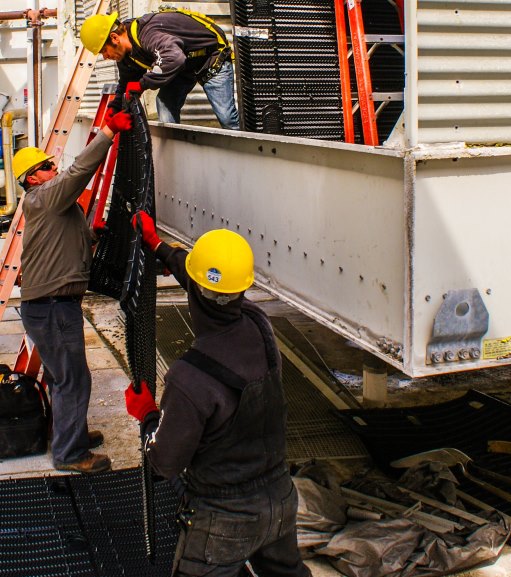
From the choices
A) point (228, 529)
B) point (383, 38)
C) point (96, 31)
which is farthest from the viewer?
point (383, 38)

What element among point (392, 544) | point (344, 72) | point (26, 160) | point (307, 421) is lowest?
point (307, 421)

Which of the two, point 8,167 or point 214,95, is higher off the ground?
point 214,95

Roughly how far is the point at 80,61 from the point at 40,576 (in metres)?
3.18

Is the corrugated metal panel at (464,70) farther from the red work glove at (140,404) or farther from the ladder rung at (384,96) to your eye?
the ladder rung at (384,96)

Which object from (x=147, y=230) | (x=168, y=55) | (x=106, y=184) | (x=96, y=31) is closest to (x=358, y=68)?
(x=168, y=55)

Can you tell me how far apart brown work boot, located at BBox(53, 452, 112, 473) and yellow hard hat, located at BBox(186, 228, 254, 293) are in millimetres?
2597

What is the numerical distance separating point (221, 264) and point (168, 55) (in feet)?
9.44

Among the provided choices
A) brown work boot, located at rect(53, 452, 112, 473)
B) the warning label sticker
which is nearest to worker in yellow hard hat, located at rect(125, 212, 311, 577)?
the warning label sticker

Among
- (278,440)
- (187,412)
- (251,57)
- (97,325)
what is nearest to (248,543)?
(278,440)

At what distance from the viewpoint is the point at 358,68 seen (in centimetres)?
555

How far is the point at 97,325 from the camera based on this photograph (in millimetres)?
8594

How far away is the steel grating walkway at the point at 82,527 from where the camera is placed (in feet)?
14.3

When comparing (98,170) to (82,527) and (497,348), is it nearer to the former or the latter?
(82,527)

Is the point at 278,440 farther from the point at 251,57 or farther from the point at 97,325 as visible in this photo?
the point at 97,325
